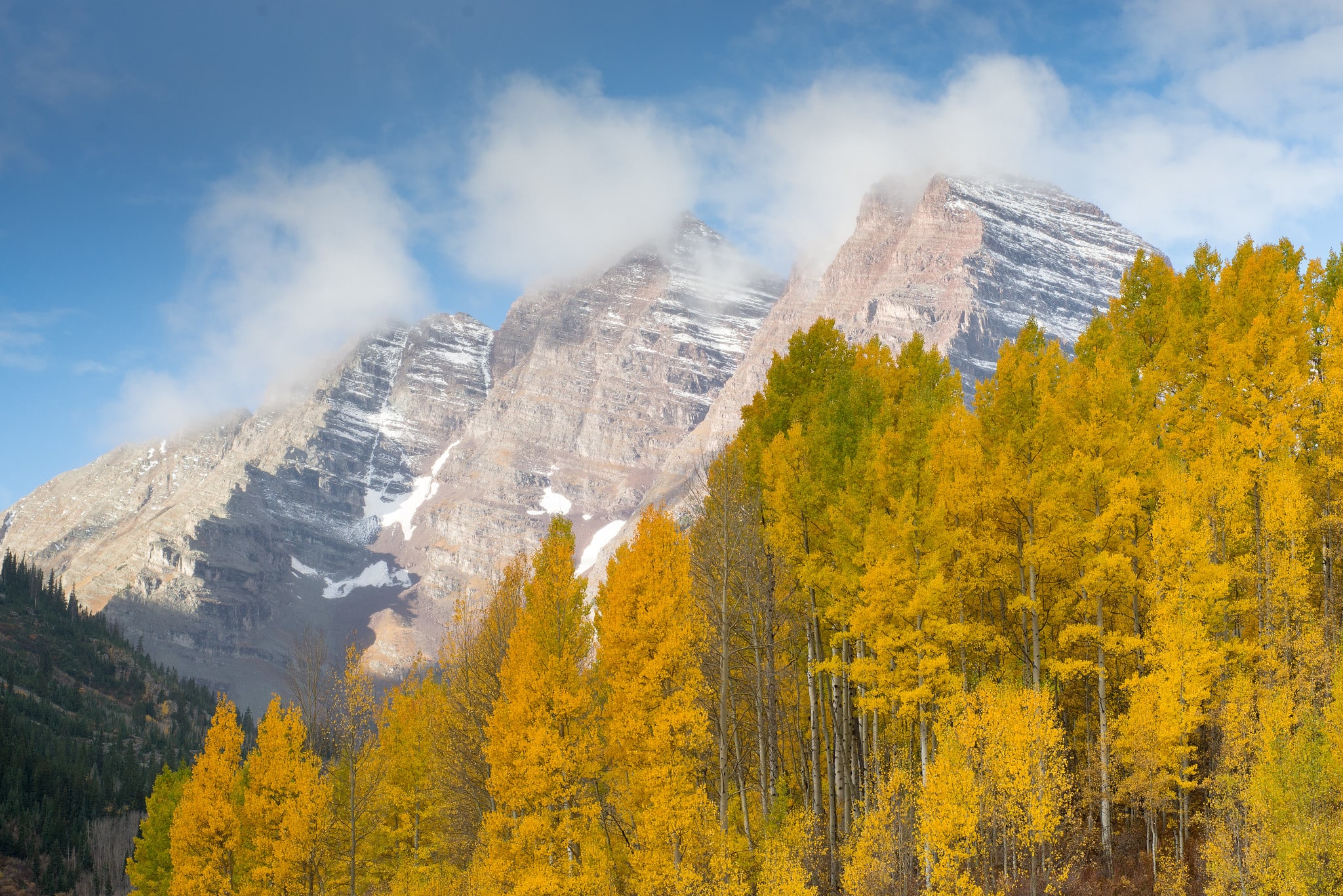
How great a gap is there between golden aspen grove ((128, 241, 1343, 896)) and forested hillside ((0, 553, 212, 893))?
292 ft

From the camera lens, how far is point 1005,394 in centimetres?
2727

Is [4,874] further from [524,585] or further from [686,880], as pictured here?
[686,880]

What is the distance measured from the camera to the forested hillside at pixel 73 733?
96062 mm

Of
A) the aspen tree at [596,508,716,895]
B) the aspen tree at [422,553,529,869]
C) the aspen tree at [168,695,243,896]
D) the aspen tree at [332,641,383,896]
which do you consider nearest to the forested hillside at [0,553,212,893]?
the aspen tree at [168,695,243,896]

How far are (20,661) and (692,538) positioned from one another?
16726 centimetres

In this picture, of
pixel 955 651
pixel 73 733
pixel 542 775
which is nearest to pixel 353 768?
pixel 542 775

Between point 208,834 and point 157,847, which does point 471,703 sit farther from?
point 157,847

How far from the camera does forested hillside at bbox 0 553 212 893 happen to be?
96062 millimetres

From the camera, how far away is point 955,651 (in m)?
28.4

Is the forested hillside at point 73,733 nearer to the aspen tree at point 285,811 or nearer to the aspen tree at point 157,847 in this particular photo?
the aspen tree at point 157,847

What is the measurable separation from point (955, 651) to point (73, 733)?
147 metres

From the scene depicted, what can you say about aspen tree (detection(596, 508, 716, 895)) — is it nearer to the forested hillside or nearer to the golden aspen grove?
the golden aspen grove

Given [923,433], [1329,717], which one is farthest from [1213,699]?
[923,433]

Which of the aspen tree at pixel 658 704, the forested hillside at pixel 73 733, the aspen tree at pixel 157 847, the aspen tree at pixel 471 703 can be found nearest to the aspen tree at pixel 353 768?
the aspen tree at pixel 471 703
